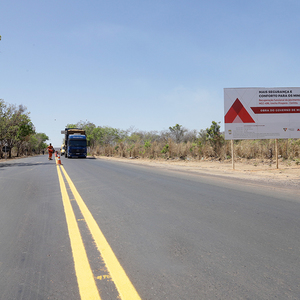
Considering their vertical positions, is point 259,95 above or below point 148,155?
above

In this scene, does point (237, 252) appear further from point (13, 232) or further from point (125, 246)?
point (13, 232)

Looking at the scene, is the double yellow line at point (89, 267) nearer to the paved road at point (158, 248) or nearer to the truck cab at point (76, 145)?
the paved road at point (158, 248)

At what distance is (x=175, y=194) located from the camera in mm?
7449

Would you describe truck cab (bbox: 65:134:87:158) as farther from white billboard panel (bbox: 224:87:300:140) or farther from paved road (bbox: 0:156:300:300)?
paved road (bbox: 0:156:300:300)

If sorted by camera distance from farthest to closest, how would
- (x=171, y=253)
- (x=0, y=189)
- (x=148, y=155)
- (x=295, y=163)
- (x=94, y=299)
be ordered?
(x=148, y=155) → (x=295, y=163) → (x=0, y=189) → (x=171, y=253) → (x=94, y=299)

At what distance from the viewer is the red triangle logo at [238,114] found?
53.6 ft

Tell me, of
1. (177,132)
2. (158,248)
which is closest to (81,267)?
(158,248)

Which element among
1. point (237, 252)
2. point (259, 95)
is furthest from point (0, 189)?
point (259, 95)

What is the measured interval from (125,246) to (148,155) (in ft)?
94.1

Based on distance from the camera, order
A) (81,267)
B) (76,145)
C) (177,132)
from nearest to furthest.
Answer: (81,267)
(76,145)
(177,132)

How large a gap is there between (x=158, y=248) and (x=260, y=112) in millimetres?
14690

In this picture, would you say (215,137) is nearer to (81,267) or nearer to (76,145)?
(76,145)

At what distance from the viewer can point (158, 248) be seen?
354 centimetres

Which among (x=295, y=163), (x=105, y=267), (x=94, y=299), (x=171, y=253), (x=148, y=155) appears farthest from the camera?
(x=148, y=155)
